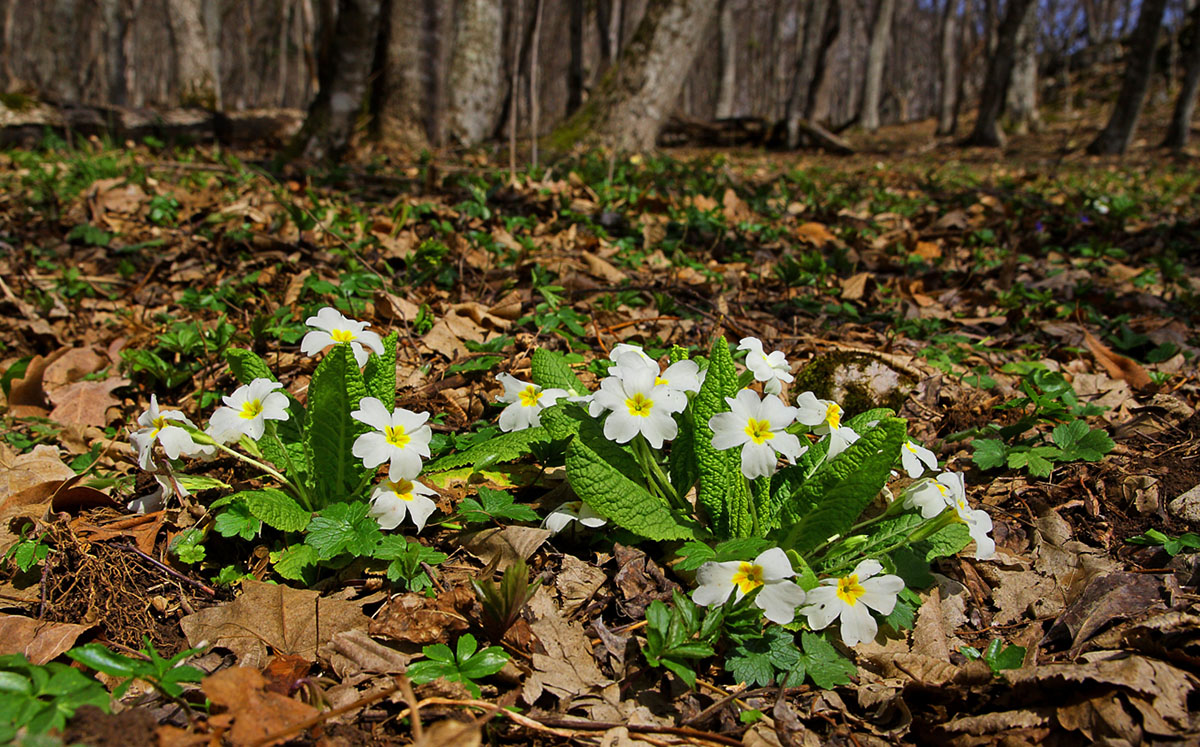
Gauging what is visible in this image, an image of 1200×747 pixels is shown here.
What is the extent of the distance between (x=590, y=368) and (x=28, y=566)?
1598mm

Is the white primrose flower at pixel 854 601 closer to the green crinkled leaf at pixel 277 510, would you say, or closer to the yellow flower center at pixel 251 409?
the green crinkled leaf at pixel 277 510

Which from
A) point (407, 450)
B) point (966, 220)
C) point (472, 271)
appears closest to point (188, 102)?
point (472, 271)

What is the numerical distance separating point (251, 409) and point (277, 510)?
10.1 inches

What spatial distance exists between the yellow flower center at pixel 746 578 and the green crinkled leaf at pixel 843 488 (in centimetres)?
22

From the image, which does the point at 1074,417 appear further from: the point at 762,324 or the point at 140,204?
the point at 140,204

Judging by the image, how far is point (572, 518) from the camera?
1836 millimetres

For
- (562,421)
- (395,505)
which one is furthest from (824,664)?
(395,505)

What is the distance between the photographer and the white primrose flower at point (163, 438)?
1.63 metres

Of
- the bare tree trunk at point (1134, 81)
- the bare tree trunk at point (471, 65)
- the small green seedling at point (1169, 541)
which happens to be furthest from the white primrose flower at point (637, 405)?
the bare tree trunk at point (1134, 81)

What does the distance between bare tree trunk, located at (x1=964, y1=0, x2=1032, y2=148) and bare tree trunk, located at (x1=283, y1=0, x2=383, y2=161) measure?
12.1m

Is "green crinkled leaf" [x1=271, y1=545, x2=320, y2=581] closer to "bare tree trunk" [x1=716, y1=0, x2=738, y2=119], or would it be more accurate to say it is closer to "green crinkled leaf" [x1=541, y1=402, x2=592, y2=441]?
"green crinkled leaf" [x1=541, y1=402, x2=592, y2=441]

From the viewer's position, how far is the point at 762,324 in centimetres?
330

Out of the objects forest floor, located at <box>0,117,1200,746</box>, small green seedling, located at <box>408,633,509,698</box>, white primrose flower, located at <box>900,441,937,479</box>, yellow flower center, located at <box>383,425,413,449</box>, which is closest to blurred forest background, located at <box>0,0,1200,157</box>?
forest floor, located at <box>0,117,1200,746</box>

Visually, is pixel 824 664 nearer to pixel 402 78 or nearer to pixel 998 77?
pixel 402 78
